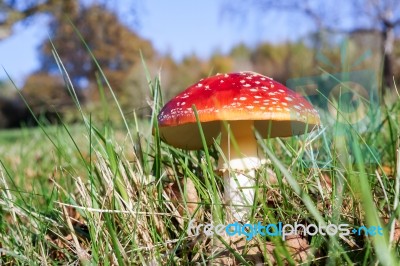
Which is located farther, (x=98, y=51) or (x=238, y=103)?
(x=98, y=51)

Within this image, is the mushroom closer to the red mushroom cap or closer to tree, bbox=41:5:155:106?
the red mushroom cap

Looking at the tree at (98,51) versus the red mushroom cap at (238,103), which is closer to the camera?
the red mushroom cap at (238,103)

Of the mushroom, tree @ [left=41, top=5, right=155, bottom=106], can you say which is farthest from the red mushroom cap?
tree @ [left=41, top=5, right=155, bottom=106]

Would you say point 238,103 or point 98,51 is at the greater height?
point 238,103

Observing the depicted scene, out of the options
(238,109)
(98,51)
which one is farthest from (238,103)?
(98,51)

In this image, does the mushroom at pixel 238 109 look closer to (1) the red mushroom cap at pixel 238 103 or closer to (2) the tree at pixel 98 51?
(1) the red mushroom cap at pixel 238 103

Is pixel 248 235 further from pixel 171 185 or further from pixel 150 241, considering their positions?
pixel 171 185

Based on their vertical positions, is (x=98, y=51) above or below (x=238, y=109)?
below

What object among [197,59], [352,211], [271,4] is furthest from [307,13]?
[197,59]

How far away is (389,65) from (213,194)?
40.3ft

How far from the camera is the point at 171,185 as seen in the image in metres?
1.02

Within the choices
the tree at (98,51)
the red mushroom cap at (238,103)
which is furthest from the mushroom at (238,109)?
the tree at (98,51)

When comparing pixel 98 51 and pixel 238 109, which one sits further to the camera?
pixel 98 51

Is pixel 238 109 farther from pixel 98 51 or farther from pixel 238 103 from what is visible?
pixel 98 51
